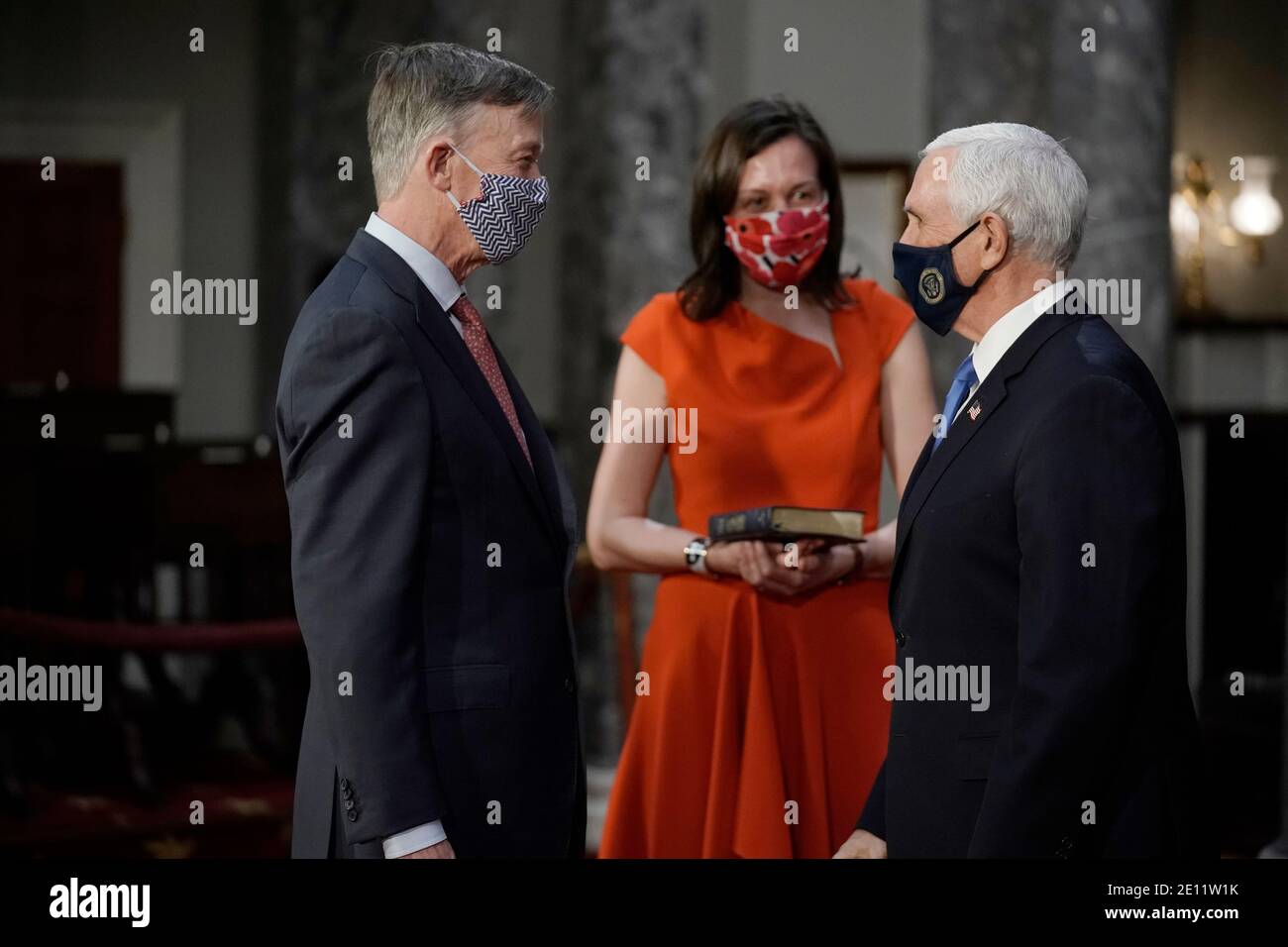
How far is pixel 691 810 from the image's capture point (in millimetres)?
2682

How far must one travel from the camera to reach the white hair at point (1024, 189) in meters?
1.91

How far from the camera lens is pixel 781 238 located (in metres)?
2.69

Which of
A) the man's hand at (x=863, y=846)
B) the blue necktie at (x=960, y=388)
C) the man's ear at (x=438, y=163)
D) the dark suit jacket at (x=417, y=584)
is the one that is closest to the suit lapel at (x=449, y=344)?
the dark suit jacket at (x=417, y=584)

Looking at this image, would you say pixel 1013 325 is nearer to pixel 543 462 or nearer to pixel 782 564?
pixel 543 462

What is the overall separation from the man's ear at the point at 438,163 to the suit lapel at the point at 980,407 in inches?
27.1

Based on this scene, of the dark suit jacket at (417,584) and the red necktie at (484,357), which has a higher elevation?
the red necktie at (484,357)

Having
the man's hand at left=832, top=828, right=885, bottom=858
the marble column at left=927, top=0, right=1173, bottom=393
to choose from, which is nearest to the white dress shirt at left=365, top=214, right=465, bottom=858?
the man's hand at left=832, top=828, right=885, bottom=858

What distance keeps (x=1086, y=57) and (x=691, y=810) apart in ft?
9.04

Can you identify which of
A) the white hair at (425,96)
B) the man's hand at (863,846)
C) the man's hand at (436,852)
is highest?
the white hair at (425,96)

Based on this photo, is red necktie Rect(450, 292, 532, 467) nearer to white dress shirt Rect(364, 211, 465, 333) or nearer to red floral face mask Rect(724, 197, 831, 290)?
white dress shirt Rect(364, 211, 465, 333)

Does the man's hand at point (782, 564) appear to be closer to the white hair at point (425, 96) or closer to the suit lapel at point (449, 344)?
the suit lapel at point (449, 344)

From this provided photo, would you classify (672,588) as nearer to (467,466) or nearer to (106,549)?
(467,466)

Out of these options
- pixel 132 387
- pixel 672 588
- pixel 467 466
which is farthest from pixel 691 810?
pixel 132 387

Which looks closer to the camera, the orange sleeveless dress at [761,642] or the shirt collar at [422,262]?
the shirt collar at [422,262]
